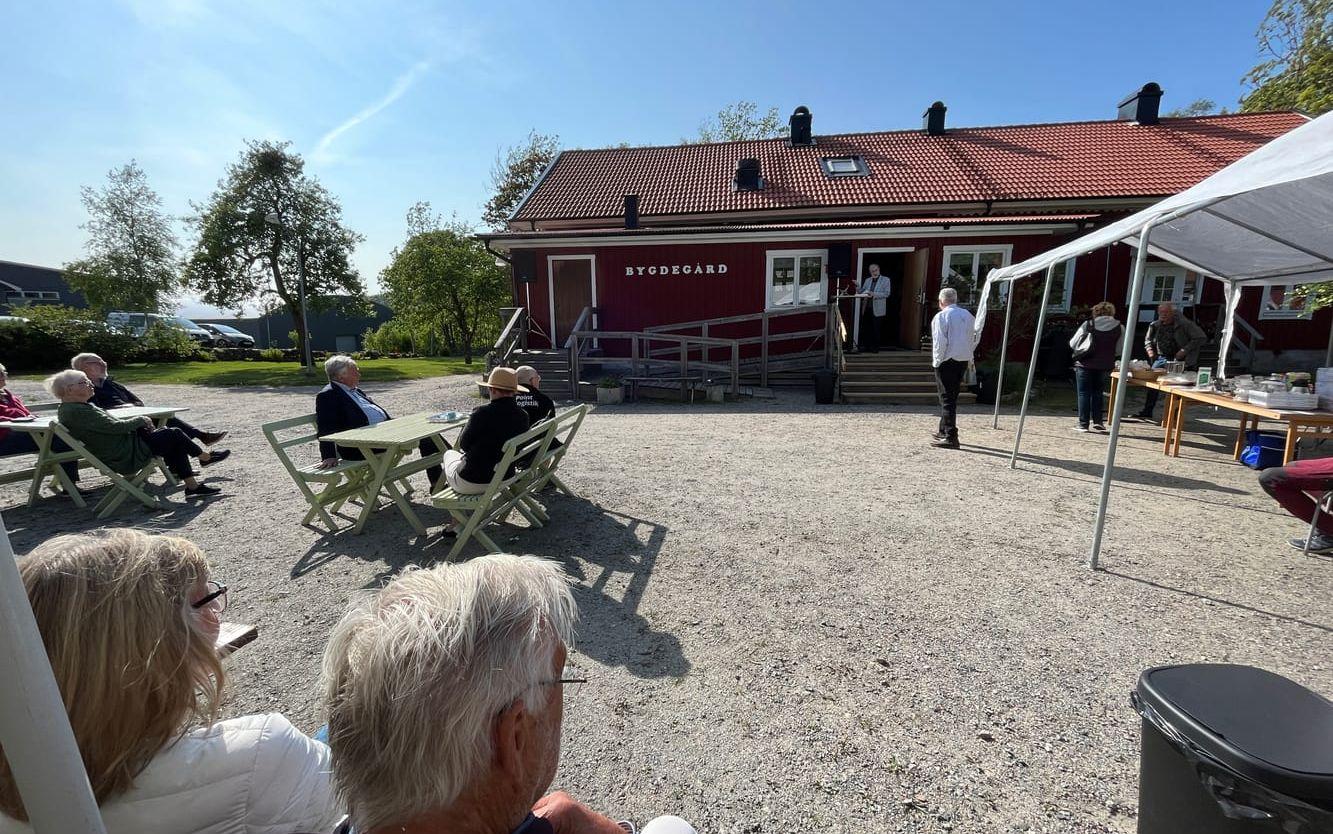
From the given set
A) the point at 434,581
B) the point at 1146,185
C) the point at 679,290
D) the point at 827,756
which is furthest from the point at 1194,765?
the point at 1146,185

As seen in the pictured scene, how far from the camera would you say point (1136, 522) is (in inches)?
167

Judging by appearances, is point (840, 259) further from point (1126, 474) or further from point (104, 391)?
point (104, 391)

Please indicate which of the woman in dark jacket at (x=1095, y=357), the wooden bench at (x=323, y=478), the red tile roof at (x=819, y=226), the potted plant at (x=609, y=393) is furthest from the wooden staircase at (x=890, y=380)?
the wooden bench at (x=323, y=478)

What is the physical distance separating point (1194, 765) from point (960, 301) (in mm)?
12529

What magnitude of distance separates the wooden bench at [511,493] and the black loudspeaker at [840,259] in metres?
9.49

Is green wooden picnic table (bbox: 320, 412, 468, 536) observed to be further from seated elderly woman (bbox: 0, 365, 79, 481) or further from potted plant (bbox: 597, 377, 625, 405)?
potted plant (bbox: 597, 377, 625, 405)

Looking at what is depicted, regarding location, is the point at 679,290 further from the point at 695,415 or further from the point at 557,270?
the point at 695,415

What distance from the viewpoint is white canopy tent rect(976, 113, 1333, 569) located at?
2902 millimetres

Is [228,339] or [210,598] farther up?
[210,598]

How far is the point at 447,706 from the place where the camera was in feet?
2.75

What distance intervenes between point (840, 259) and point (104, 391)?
12.0m

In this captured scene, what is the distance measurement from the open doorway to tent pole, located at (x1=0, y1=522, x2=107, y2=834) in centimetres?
1353

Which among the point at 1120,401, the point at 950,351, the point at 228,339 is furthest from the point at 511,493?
the point at 228,339

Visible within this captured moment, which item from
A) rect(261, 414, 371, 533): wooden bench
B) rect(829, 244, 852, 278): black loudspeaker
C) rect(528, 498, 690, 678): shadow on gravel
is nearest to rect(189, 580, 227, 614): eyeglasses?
rect(528, 498, 690, 678): shadow on gravel
